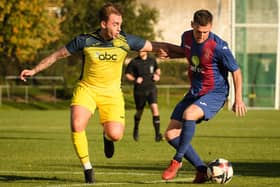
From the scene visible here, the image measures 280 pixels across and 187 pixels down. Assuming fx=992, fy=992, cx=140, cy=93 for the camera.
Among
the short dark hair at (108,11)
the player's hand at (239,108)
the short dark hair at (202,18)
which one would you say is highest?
the short dark hair at (108,11)

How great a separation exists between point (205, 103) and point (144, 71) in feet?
33.1

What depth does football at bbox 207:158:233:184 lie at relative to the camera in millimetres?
11281

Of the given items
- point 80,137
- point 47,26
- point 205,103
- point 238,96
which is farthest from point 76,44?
point 47,26

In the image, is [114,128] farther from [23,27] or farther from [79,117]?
[23,27]

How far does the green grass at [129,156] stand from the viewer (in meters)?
12.0

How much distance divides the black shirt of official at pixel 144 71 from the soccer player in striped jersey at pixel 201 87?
9.76m

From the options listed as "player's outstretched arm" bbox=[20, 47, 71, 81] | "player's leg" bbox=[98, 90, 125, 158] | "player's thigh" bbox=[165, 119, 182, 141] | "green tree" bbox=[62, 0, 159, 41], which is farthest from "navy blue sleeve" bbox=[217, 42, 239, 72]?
"green tree" bbox=[62, 0, 159, 41]

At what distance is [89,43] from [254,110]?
98.6ft

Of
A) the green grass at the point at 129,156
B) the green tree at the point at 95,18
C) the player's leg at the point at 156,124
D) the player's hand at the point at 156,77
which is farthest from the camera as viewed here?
the green tree at the point at 95,18

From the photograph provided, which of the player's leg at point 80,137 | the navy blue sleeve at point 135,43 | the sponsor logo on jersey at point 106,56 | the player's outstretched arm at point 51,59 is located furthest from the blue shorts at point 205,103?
the player's outstretched arm at point 51,59

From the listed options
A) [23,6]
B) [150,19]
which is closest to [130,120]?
[23,6]

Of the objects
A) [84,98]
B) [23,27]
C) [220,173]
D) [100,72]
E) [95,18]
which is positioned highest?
[95,18]

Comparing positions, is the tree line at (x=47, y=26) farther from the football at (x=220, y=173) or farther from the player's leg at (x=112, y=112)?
the football at (x=220, y=173)

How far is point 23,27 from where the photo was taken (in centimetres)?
4550
